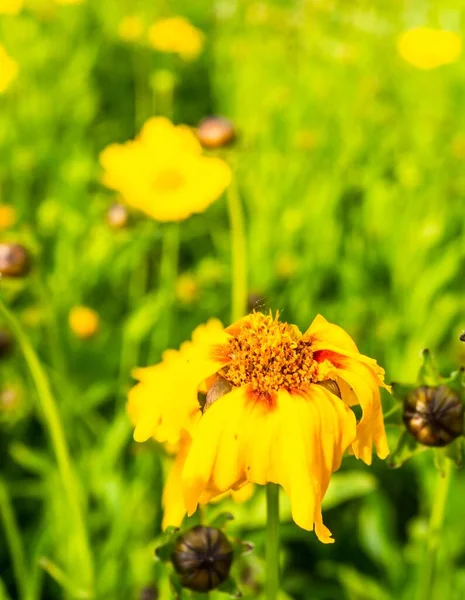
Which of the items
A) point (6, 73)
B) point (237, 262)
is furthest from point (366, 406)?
point (6, 73)

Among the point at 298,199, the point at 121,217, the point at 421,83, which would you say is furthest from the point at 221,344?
the point at 421,83

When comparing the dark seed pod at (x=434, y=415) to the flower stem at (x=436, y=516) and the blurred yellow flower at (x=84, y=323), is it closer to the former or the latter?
the flower stem at (x=436, y=516)

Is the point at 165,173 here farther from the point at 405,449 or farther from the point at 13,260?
the point at 405,449

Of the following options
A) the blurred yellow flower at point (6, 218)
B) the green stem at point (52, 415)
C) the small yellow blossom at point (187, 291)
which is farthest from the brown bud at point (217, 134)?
the green stem at point (52, 415)

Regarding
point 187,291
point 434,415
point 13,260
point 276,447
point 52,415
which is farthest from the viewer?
point 187,291

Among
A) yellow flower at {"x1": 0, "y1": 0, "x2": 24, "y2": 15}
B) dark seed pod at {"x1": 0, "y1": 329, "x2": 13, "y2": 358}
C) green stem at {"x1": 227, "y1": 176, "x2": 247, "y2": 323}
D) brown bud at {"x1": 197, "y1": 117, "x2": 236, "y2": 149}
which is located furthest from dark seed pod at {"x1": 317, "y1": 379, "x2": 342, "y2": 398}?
yellow flower at {"x1": 0, "y1": 0, "x2": 24, "y2": 15}
